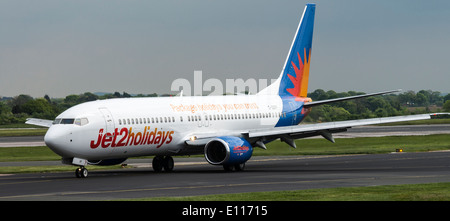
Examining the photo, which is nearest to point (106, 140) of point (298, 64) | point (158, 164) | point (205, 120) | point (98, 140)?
point (98, 140)

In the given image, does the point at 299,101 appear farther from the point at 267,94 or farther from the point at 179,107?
the point at 179,107

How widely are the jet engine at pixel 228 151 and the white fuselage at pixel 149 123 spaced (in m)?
1.52

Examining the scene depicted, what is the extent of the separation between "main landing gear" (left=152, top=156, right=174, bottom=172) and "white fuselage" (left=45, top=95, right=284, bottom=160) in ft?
3.36

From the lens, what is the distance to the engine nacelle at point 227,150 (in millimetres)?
44750

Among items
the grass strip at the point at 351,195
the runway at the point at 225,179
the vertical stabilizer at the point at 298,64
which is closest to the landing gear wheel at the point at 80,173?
the runway at the point at 225,179

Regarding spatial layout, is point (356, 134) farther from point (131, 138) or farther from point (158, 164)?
point (131, 138)

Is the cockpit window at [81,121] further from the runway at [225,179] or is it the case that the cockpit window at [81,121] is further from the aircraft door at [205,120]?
the aircraft door at [205,120]

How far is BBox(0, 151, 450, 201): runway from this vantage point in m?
33.1

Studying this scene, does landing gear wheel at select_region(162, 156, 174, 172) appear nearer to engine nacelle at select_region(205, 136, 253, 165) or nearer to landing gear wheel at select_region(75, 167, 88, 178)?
engine nacelle at select_region(205, 136, 253, 165)

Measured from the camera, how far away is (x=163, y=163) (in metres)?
47.8

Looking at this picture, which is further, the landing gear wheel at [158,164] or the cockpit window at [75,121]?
the landing gear wheel at [158,164]

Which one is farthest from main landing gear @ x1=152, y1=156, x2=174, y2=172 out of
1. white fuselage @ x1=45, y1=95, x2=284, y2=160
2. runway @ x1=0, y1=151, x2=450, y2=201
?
white fuselage @ x1=45, y1=95, x2=284, y2=160
